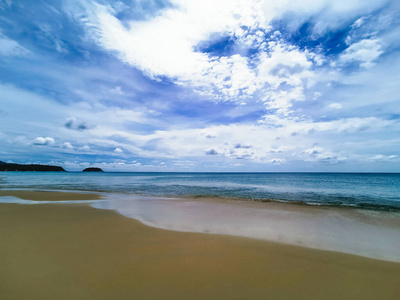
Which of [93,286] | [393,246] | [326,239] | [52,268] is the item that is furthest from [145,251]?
[393,246]

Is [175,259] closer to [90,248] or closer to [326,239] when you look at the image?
[90,248]

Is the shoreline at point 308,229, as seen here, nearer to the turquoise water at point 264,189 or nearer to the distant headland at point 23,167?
the turquoise water at point 264,189

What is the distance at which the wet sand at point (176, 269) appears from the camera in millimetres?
3584

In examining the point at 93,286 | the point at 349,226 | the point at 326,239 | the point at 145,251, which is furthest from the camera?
the point at 349,226

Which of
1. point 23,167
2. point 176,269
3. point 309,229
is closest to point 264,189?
point 309,229

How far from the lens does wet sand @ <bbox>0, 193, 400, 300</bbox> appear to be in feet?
11.8

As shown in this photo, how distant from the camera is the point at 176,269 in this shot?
4.35 meters

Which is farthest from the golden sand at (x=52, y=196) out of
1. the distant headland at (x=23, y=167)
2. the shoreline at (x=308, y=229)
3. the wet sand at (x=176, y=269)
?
the distant headland at (x=23, y=167)

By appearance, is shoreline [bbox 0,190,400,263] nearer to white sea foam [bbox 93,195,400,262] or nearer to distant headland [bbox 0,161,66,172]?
white sea foam [bbox 93,195,400,262]

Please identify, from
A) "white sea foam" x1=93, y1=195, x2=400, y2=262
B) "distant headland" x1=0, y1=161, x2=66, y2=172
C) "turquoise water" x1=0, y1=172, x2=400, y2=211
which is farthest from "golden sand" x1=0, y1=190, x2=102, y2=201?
"distant headland" x1=0, y1=161, x2=66, y2=172

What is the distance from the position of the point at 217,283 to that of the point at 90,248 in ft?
13.2

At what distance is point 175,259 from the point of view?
4836mm

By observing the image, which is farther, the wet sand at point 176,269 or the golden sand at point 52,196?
the golden sand at point 52,196

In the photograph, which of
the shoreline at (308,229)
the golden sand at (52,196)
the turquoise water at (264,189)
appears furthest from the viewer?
the turquoise water at (264,189)
